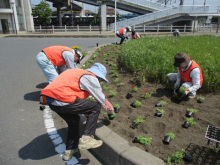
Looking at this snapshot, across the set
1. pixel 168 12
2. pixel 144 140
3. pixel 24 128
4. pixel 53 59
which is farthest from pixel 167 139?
pixel 168 12

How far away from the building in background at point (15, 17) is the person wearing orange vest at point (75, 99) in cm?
2875

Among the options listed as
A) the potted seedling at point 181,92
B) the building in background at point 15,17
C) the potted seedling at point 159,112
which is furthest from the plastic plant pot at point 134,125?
the building in background at point 15,17

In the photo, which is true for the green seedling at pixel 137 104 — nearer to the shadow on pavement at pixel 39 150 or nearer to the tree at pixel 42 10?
the shadow on pavement at pixel 39 150

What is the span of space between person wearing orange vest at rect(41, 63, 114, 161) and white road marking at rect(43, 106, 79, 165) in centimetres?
10

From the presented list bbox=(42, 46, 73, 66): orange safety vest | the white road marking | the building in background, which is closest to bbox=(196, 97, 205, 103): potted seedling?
the white road marking

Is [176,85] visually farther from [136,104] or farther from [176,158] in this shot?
[176,158]

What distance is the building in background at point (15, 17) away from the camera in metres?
29.4

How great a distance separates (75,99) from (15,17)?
33.1 metres

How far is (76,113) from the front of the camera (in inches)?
100

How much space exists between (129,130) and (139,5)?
33194 mm

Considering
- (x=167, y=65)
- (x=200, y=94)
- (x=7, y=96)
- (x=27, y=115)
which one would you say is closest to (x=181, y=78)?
(x=200, y=94)

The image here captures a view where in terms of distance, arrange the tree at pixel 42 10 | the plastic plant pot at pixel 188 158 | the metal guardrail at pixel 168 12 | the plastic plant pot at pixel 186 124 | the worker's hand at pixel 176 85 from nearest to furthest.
Answer: the plastic plant pot at pixel 188 158 → the plastic plant pot at pixel 186 124 → the worker's hand at pixel 176 85 → the metal guardrail at pixel 168 12 → the tree at pixel 42 10

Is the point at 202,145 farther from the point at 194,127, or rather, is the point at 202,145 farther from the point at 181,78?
the point at 181,78

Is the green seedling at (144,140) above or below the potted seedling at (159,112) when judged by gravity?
below
